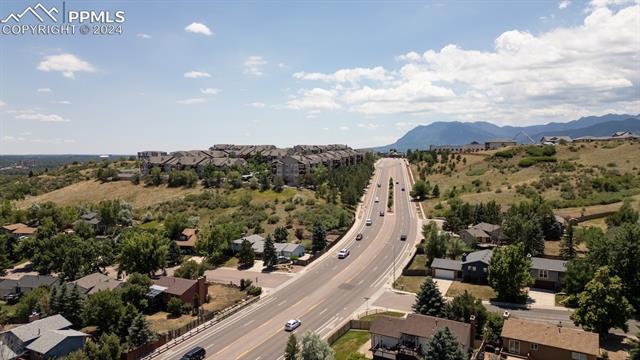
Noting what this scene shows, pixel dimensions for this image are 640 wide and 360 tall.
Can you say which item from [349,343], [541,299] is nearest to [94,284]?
[349,343]

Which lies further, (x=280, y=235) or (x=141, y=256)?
(x=280, y=235)

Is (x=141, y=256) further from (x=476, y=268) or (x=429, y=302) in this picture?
(x=476, y=268)

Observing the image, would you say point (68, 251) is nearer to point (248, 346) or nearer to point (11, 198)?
point (248, 346)

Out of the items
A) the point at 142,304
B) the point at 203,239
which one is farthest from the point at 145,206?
the point at 142,304

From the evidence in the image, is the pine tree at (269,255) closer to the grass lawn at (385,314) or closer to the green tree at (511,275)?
the grass lawn at (385,314)

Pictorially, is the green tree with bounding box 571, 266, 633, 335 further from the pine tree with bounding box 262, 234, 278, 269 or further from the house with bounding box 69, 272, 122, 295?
the house with bounding box 69, 272, 122, 295

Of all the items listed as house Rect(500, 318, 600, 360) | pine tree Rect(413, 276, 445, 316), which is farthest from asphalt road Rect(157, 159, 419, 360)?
house Rect(500, 318, 600, 360)
